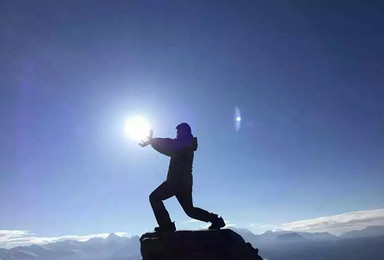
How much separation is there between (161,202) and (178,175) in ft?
3.15

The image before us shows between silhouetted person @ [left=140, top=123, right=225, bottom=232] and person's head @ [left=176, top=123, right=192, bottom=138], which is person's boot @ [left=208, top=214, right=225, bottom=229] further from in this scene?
person's head @ [left=176, top=123, right=192, bottom=138]

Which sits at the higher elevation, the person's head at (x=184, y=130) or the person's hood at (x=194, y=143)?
the person's head at (x=184, y=130)

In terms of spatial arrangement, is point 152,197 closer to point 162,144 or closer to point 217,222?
point 162,144

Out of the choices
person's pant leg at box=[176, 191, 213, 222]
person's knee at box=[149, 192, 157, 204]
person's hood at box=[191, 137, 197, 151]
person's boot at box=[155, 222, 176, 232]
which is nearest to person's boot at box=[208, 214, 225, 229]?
person's pant leg at box=[176, 191, 213, 222]

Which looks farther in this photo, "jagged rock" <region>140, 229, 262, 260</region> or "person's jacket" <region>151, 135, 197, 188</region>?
"person's jacket" <region>151, 135, 197, 188</region>

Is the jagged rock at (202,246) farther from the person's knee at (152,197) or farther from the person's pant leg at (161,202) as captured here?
the person's knee at (152,197)

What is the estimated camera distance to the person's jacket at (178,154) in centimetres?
888

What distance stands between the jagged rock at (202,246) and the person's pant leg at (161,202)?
2.28 ft

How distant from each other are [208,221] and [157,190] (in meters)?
1.79

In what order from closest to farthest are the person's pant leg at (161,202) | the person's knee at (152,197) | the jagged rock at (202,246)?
the jagged rock at (202,246)
the person's pant leg at (161,202)
the person's knee at (152,197)

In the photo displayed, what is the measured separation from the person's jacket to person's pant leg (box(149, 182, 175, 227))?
30cm

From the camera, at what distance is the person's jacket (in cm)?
888

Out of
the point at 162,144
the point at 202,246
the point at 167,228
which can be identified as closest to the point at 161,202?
the point at 167,228

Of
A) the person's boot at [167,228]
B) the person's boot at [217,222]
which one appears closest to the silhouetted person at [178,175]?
the person's boot at [167,228]
